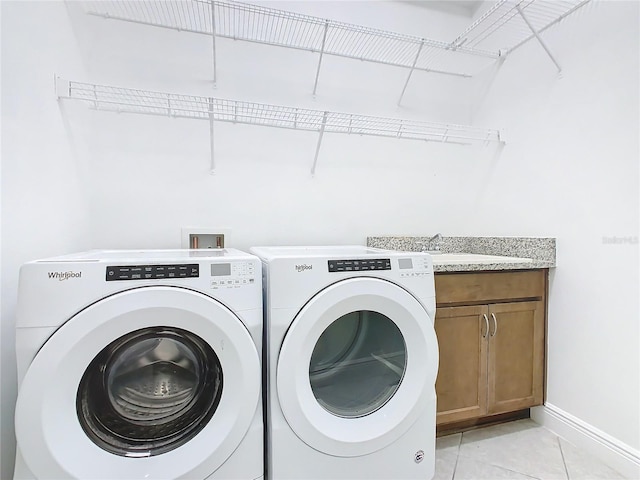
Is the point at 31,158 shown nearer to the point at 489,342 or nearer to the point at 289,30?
the point at 289,30

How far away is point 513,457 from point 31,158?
219 centimetres

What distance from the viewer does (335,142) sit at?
6.58 feet

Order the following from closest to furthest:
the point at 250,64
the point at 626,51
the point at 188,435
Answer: the point at 188,435, the point at 626,51, the point at 250,64

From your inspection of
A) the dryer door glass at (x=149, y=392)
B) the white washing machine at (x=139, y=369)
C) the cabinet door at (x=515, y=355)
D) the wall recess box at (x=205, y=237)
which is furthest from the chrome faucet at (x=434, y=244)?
the dryer door glass at (x=149, y=392)

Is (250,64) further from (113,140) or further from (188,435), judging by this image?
(188,435)

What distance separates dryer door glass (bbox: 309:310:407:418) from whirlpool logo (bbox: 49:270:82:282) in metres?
0.76

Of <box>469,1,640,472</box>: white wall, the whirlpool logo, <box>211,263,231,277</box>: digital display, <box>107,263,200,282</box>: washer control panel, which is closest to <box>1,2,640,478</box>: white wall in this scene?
<box>469,1,640,472</box>: white wall

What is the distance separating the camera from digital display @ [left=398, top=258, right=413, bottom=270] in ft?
4.01

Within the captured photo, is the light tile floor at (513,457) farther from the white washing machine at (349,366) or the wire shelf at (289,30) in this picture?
the wire shelf at (289,30)

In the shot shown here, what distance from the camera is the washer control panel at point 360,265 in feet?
3.73

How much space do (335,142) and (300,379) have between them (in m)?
1.39

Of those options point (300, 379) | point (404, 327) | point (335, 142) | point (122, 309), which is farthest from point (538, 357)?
point (122, 309)

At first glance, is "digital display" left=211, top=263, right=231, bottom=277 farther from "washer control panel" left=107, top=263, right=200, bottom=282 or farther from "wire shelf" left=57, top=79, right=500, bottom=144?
"wire shelf" left=57, top=79, right=500, bottom=144

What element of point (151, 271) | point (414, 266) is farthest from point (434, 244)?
point (151, 271)
